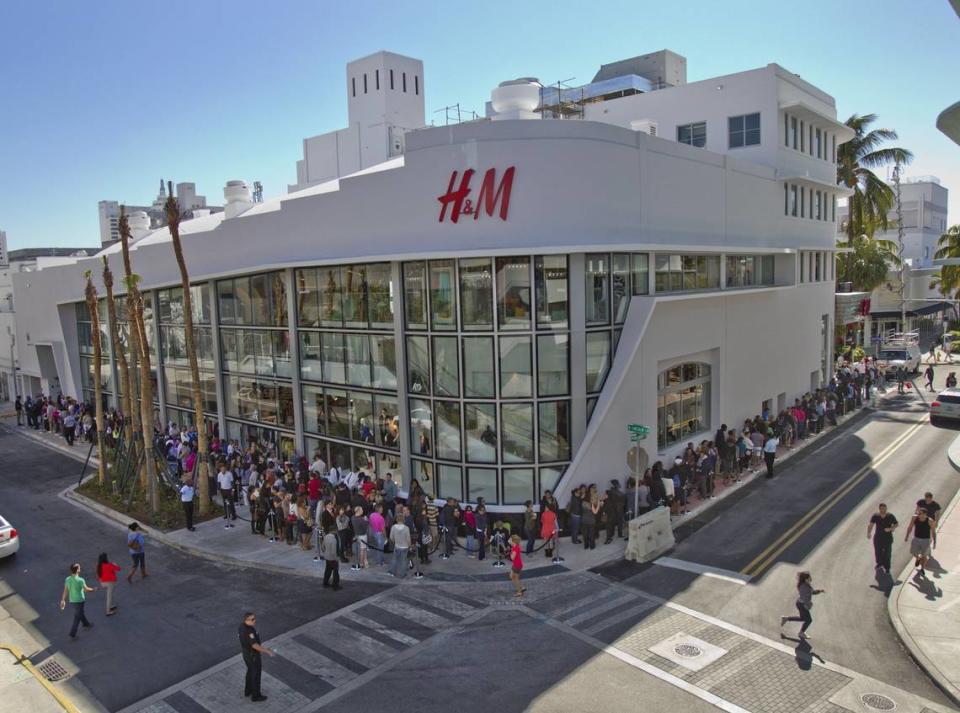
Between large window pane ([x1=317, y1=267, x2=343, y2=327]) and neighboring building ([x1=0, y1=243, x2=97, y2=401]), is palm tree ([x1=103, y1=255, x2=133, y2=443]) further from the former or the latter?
neighboring building ([x1=0, y1=243, x2=97, y2=401])

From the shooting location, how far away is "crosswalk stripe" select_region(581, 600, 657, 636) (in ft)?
42.8

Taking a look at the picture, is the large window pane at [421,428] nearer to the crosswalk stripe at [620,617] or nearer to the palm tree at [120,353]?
the crosswalk stripe at [620,617]

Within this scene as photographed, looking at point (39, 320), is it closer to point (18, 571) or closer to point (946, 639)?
point (18, 571)

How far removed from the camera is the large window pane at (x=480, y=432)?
18203 mm

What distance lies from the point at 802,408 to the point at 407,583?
1870 cm

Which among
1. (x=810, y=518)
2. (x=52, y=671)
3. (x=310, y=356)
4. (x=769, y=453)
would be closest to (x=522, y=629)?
(x=52, y=671)

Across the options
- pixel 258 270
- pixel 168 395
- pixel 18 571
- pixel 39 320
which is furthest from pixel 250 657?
pixel 39 320

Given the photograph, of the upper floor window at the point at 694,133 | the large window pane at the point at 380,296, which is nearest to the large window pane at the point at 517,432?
the large window pane at the point at 380,296

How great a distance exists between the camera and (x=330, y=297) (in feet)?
70.8

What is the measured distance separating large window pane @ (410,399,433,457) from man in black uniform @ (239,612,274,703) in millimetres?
8403

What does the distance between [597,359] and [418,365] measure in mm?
4759

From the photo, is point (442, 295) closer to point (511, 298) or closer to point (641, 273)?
point (511, 298)

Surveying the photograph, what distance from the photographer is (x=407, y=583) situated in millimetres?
15641

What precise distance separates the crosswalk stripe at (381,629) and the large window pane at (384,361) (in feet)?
23.4
